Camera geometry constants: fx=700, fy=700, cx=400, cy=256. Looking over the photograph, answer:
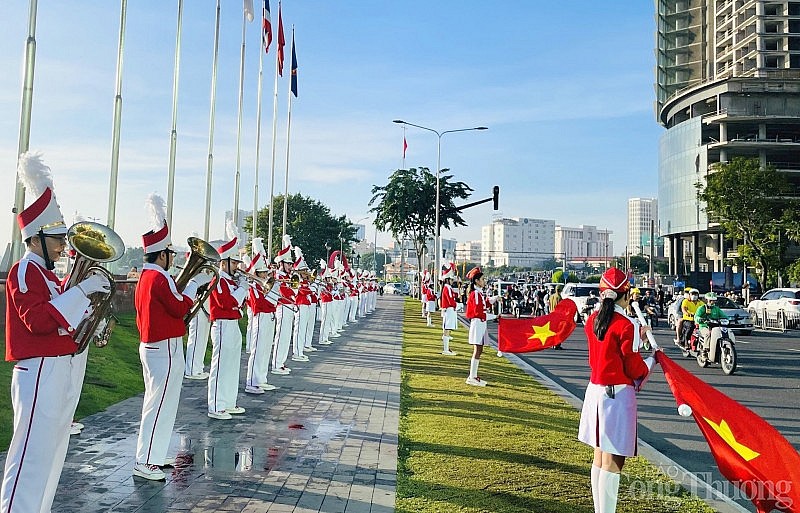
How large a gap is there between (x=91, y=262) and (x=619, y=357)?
396 centimetres

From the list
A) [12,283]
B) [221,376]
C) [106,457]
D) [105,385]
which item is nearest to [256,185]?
[105,385]

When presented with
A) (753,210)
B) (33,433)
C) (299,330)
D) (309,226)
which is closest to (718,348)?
(299,330)

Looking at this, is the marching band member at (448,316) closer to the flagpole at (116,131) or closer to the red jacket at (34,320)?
the flagpole at (116,131)

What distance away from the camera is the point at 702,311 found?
55.2ft

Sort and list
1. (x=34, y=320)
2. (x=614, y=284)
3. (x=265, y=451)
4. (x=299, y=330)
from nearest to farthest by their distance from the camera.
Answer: (x=34, y=320) < (x=614, y=284) < (x=265, y=451) < (x=299, y=330)

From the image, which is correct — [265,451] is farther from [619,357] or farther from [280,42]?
[280,42]

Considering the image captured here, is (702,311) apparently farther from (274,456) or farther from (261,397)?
(274,456)

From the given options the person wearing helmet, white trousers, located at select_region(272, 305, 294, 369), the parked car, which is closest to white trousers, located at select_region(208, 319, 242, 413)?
white trousers, located at select_region(272, 305, 294, 369)

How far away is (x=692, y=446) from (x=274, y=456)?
510 centimetres

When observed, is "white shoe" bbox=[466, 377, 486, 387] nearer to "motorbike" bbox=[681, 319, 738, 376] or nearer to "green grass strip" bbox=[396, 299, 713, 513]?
"green grass strip" bbox=[396, 299, 713, 513]

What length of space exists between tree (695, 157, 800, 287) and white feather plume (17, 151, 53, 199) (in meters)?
46.6

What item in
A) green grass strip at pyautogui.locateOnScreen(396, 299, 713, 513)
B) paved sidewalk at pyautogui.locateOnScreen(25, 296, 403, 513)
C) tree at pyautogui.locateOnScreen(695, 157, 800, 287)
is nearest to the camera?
paved sidewalk at pyautogui.locateOnScreen(25, 296, 403, 513)

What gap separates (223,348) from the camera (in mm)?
9250

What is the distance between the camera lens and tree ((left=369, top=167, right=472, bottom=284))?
40.5m
